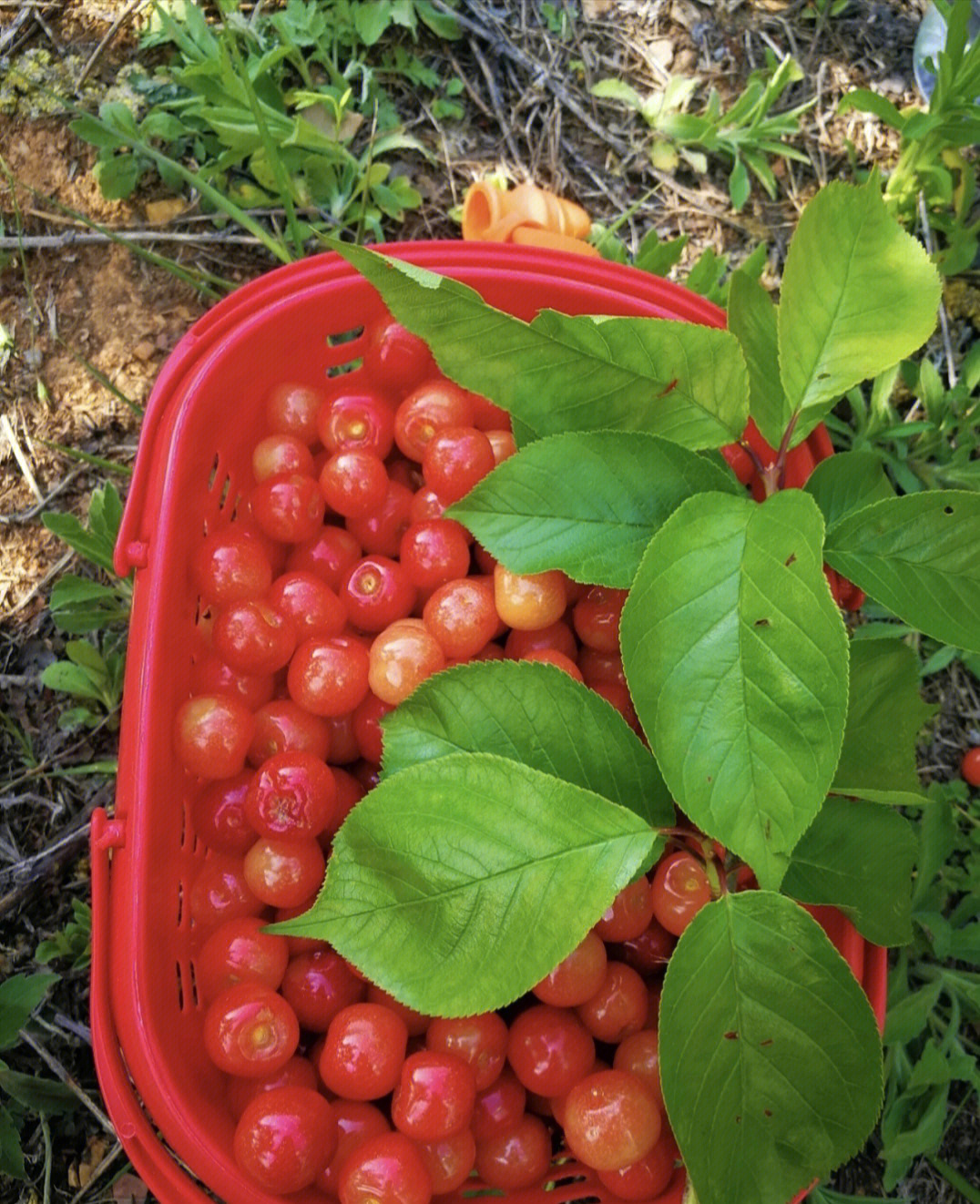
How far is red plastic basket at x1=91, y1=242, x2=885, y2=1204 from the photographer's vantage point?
1.46 m

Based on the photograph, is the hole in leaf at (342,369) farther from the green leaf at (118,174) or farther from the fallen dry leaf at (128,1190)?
the fallen dry leaf at (128,1190)

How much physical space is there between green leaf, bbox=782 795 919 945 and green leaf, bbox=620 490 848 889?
1.21 feet

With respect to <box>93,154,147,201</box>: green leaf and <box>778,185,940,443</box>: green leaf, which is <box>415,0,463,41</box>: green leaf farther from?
<box>778,185,940,443</box>: green leaf

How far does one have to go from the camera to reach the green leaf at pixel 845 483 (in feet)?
5.10

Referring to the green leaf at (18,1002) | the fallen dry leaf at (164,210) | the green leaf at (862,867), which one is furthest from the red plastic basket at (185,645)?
the fallen dry leaf at (164,210)

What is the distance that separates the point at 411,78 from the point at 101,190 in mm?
832

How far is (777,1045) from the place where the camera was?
1185 mm

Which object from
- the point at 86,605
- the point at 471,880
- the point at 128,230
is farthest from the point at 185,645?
the point at 128,230

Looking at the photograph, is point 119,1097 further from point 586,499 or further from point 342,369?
point 342,369

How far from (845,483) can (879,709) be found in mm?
358

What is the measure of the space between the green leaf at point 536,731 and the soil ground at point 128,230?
1059mm

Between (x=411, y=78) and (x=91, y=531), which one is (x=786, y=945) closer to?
(x=91, y=531)

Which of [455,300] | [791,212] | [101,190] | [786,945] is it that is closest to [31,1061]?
[786,945]

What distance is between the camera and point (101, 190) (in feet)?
8.04
